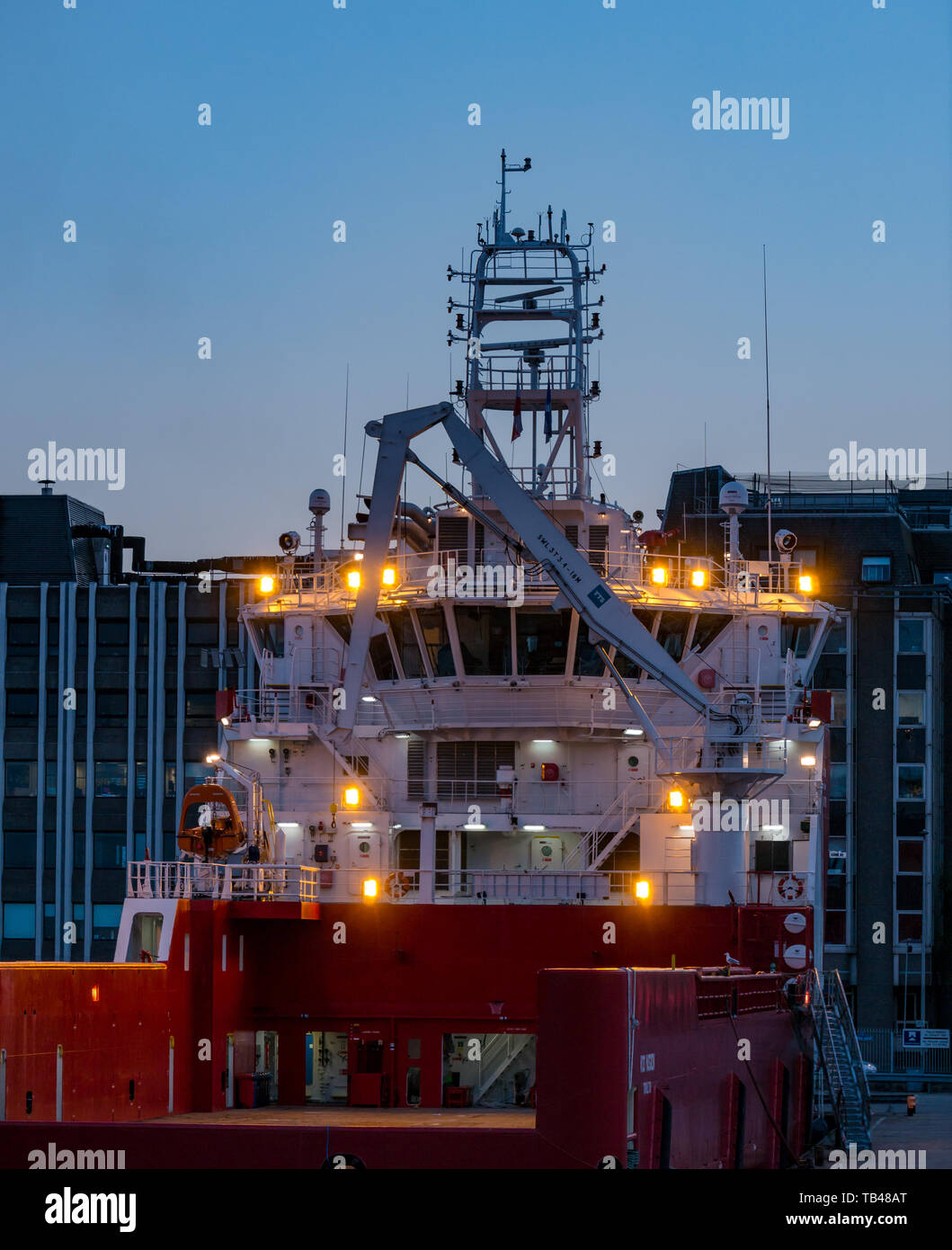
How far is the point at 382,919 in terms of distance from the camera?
2720cm

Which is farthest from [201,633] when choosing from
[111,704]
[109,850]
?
[109,850]

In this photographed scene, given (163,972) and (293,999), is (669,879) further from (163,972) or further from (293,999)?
(163,972)

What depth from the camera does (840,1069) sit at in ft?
105

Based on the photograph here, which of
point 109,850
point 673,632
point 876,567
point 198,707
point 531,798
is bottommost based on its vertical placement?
point 109,850

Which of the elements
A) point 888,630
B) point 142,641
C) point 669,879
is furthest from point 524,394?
point 142,641

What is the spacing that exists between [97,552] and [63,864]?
12.6m

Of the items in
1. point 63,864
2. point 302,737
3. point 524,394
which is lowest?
point 63,864

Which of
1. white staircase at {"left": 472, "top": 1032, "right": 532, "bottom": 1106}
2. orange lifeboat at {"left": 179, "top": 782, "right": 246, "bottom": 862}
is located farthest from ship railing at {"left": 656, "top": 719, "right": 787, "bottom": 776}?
orange lifeboat at {"left": 179, "top": 782, "right": 246, "bottom": 862}

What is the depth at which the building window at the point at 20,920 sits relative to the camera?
7606cm

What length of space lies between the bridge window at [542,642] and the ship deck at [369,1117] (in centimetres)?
731

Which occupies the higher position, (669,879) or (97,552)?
(97,552)

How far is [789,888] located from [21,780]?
53244 mm

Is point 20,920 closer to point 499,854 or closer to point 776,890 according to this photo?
point 499,854

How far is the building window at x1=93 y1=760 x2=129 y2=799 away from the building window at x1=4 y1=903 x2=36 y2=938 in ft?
16.5
